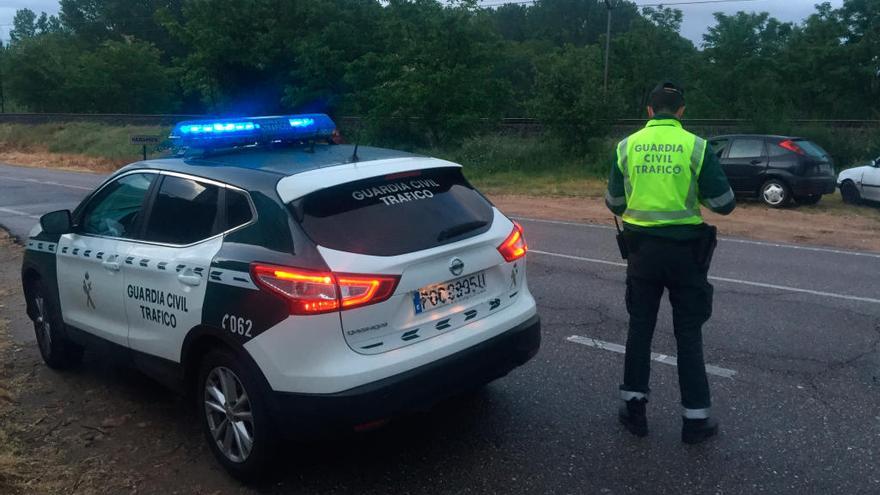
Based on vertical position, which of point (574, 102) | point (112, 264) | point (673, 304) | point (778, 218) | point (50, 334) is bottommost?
point (778, 218)

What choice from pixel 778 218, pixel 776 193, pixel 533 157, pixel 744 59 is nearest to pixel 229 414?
pixel 778 218

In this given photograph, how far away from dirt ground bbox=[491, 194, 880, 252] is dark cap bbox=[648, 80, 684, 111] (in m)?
8.42

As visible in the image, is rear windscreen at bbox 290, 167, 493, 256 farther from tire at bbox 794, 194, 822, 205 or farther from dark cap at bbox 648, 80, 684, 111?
tire at bbox 794, 194, 822, 205

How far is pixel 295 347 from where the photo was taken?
3.77 m

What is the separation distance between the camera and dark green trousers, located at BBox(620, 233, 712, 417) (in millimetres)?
4387

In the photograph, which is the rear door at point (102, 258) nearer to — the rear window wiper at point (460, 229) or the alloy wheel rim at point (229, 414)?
the alloy wheel rim at point (229, 414)

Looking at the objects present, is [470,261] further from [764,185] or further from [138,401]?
[764,185]

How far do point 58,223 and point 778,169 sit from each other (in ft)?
46.9

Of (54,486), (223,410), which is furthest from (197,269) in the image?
(54,486)

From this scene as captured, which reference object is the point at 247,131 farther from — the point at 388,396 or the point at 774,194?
the point at 774,194

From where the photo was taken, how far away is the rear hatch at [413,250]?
3854 millimetres

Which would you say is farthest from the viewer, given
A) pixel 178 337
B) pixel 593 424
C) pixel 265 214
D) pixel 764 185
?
pixel 764 185

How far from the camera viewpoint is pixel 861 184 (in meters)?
16.2

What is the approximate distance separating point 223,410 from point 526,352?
1.67 metres
